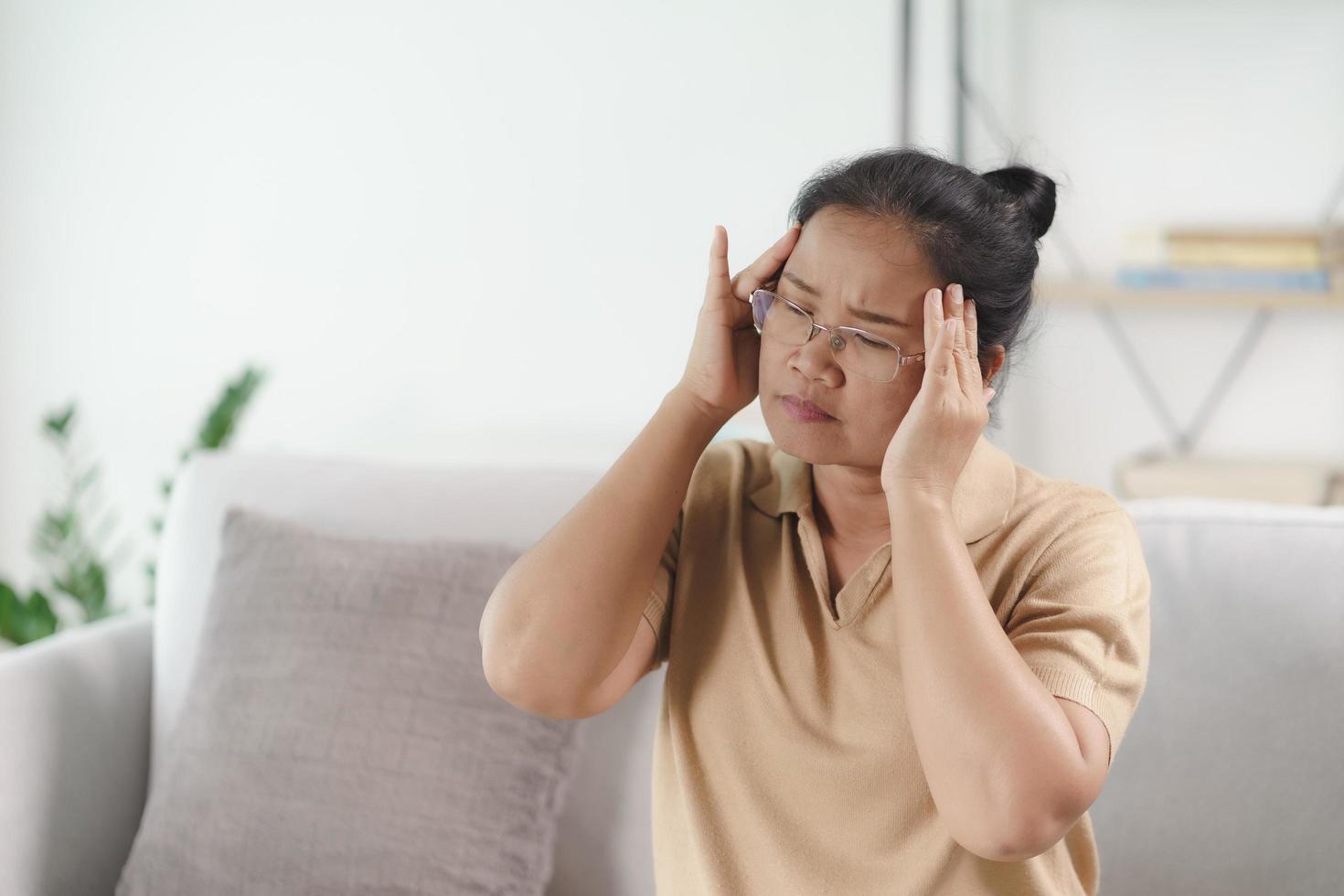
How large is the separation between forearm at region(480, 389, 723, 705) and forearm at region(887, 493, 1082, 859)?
0.26 meters

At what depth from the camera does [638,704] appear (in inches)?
62.1

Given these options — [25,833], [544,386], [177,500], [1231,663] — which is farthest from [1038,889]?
[544,386]

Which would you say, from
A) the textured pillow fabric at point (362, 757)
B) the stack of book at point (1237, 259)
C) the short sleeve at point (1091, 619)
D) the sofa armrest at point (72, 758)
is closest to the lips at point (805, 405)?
the short sleeve at point (1091, 619)

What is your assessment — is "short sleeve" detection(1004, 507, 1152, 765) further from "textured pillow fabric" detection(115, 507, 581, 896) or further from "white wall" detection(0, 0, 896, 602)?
"white wall" detection(0, 0, 896, 602)

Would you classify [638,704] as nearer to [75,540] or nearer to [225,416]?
[225,416]

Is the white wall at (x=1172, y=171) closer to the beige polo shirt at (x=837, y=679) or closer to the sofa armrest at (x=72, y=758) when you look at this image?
the beige polo shirt at (x=837, y=679)

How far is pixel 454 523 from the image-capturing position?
1706mm

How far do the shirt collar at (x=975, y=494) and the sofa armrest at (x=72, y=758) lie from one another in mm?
986

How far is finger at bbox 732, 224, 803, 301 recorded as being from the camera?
45.8 inches

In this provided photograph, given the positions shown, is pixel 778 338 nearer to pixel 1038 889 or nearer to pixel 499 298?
pixel 1038 889

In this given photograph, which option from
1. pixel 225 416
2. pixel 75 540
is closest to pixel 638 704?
pixel 225 416

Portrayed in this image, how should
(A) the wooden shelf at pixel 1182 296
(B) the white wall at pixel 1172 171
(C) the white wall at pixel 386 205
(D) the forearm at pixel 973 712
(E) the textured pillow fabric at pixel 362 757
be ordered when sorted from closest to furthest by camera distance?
(D) the forearm at pixel 973 712, (E) the textured pillow fabric at pixel 362 757, (A) the wooden shelf at pixel 1182 296, (B) the white wall at pixel 1172 171, (C) the white wall at pixel 386 205

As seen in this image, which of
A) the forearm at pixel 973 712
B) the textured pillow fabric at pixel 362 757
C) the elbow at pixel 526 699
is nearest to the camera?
the forearm at pixel 973 712

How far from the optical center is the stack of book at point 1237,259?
2508 mm
